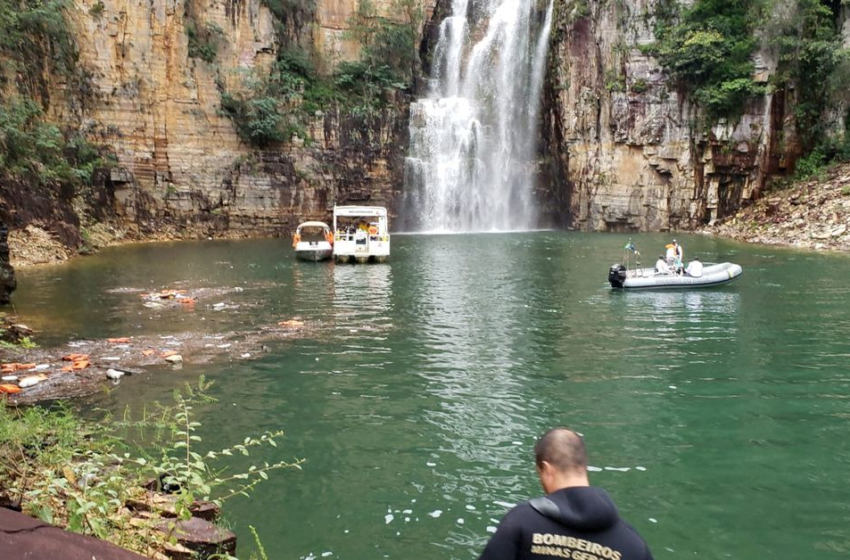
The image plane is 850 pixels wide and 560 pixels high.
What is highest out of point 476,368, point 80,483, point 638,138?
point 638,138

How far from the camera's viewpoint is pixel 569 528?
2.96 metres

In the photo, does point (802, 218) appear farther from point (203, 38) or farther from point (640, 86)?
point (203, 38)

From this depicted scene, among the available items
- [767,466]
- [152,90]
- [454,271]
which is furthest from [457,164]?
[767,466]

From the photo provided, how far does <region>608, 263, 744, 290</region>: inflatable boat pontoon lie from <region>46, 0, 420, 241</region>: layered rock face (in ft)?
96.5

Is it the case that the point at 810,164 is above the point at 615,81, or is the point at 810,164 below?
below

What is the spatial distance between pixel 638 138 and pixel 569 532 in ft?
152

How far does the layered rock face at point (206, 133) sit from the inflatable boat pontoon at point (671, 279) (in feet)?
96.5

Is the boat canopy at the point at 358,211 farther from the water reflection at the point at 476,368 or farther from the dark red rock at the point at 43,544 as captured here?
the dark red rock at the point at 43,544

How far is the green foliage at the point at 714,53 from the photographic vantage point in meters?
42.4

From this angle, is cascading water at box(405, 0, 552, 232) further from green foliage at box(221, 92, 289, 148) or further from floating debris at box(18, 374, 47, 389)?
floating debris at box(18, 374, 47, 389)

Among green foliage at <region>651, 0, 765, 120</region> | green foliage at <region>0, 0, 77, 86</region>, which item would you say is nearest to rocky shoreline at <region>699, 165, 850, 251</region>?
green foliage at <region>651, 0, 765, 120</region>

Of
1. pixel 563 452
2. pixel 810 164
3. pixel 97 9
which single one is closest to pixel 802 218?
pixel 810 164

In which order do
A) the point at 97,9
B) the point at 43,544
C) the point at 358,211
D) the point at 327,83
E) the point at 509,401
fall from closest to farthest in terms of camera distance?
the point at 43,544 → the point at 509,401 → the point at 358,211 → the point at 97,9 → the point at 327,83

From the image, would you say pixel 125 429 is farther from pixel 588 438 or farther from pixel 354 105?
pixel 354 105
